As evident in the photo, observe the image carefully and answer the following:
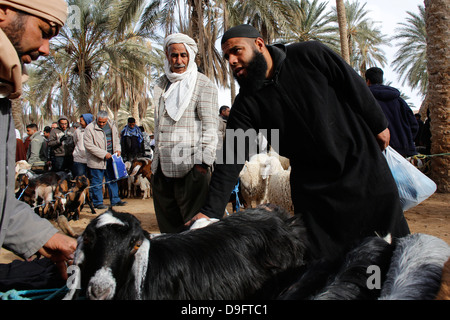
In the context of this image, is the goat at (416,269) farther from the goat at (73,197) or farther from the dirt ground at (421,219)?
the goat at (73,197)

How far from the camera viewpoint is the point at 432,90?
31.1 ft

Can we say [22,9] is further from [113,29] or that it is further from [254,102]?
[113,29]

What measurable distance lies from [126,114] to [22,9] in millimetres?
42076

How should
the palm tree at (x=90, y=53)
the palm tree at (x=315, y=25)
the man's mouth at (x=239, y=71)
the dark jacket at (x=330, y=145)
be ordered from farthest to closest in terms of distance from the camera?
the palm tree at (x=315, y=25) → the palm tree at (x=90, y=53) → the man's mouth at (x=239, y=71) → the dark jacket at (x=330, y=145)

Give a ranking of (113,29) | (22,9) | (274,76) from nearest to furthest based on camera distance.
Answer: (22,9) < (274,76) < (113,29)

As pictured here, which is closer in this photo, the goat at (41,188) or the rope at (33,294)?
the rope at (33,294)

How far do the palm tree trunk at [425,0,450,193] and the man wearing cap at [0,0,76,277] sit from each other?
9.75 m

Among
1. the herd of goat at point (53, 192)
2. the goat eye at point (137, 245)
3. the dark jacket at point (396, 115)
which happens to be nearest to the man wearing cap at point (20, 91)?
the goat eye at point (137, 245)

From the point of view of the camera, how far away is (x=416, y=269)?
125 centimetres

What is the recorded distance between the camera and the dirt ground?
19.8 ft

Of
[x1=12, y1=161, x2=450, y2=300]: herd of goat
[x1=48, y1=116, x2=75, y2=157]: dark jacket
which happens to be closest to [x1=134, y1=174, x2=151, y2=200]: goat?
[x1=48, y1=116, x2=75, y2=157]: dark jacket

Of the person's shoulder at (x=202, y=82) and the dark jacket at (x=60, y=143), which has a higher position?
the person's shoulder at (x=202, y=82)

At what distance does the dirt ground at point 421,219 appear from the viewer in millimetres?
6050
